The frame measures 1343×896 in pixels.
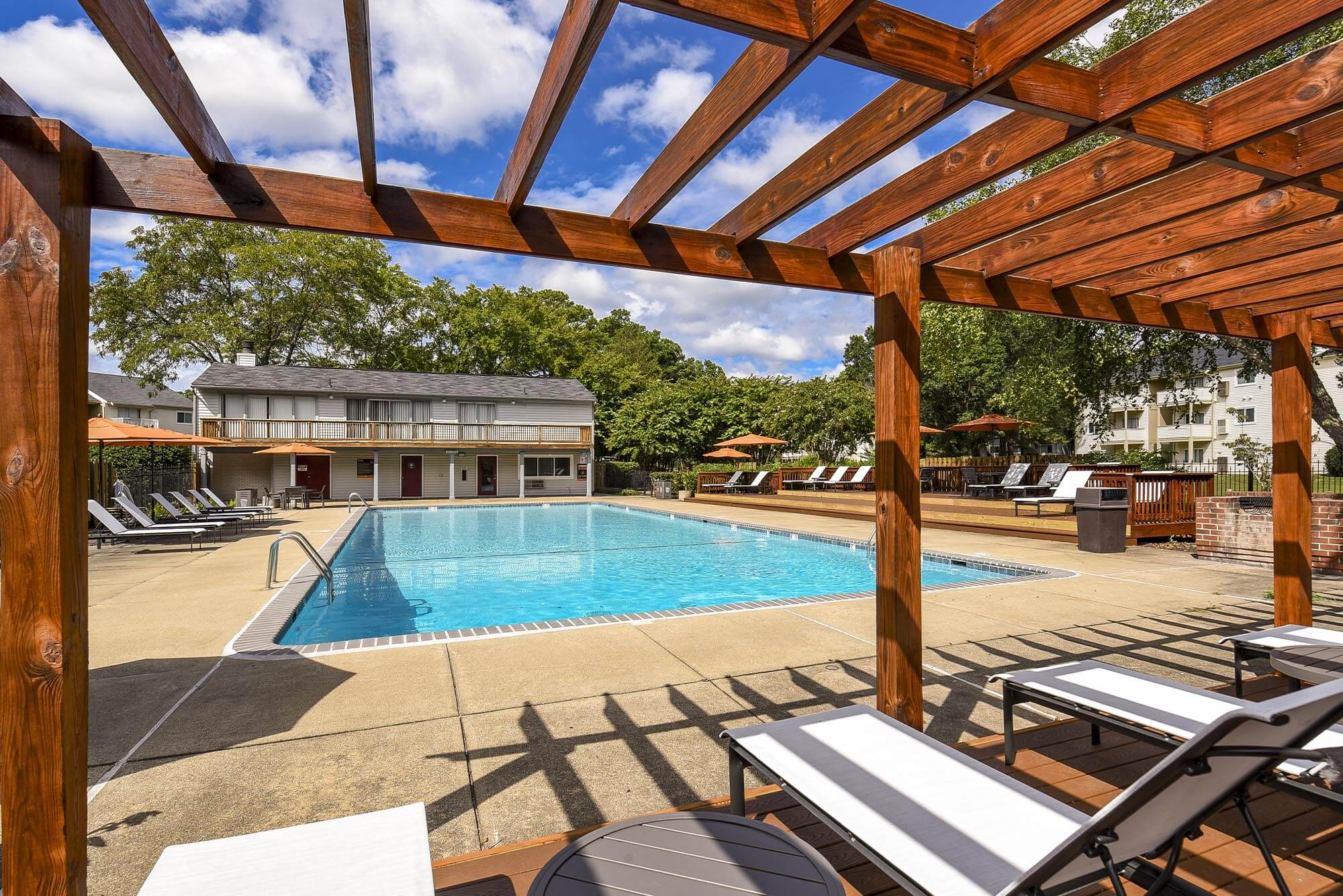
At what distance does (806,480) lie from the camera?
984 inches

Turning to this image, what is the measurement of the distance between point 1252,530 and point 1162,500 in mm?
2274

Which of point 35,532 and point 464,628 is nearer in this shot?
point 35,532

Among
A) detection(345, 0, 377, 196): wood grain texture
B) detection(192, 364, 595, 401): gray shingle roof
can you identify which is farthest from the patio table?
detection(192, 364, 595, 401): gray shingle roof

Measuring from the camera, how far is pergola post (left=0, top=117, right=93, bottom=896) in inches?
76.0

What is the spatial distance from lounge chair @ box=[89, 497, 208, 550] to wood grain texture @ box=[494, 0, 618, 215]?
502 inches

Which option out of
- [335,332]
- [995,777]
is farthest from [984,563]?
[335,332]

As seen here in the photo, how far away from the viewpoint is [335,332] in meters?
36.3

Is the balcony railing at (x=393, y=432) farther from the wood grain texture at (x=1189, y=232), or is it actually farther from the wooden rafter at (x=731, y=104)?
the wooden rafter at (x=731, y=104)

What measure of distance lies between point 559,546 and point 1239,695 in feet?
40.4

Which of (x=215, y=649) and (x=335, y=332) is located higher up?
(x=335, y=332)

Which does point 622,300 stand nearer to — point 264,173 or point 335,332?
point 335,332

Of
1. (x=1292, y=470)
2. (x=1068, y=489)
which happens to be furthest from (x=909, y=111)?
(x=1068, y=489)

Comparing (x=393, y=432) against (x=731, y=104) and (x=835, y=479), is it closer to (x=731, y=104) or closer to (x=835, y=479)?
(x=835, y=479)

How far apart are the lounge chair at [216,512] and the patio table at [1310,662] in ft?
56.5
